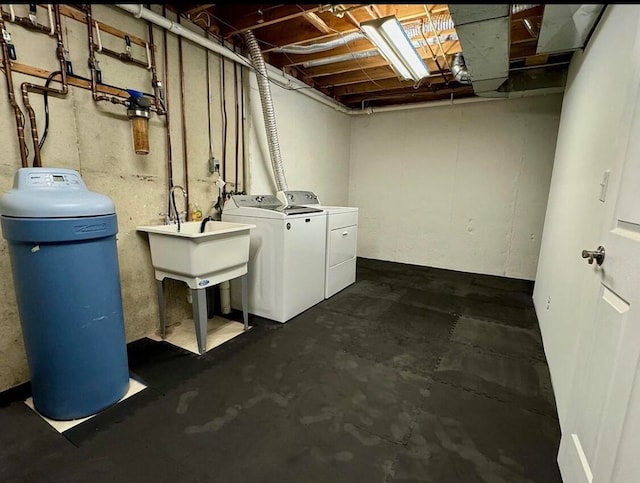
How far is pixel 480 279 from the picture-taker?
430 cm

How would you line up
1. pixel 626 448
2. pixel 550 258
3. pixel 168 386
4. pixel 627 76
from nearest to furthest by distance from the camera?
pixel 626 448 → pixel 627 76 → pixel 168 386 → pixel 550 258

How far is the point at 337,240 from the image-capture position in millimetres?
3451

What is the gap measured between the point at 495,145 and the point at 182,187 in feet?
12.5

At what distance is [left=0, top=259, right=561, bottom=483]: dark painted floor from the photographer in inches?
57.0

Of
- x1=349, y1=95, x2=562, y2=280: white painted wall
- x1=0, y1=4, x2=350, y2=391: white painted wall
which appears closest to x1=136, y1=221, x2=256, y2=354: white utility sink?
x1=0, y1=4, x2=350, y2=391: white painted wall

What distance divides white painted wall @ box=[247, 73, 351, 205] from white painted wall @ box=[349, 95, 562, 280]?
384 millimetres

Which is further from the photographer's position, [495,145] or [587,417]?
[495,145]

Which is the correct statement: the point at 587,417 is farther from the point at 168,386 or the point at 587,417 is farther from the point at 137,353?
the point at 137,353

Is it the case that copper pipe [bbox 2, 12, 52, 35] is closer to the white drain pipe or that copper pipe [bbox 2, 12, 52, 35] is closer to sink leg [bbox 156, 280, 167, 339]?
the white drain pipe

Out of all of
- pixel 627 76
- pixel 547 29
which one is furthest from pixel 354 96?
pixel 627 76

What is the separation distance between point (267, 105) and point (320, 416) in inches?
103

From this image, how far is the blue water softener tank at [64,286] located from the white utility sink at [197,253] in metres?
0.44

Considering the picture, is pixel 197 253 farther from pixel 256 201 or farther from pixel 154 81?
pixel 154 81

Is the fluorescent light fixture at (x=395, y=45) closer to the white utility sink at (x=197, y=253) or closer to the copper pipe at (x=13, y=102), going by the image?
Answer: the white utility sink at (x=197, y=253)
